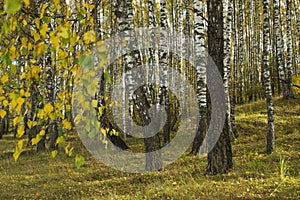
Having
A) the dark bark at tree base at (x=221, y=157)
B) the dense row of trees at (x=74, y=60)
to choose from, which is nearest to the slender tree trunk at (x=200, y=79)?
the dense row of trees at (x=74, y=60)

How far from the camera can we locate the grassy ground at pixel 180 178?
6965mm

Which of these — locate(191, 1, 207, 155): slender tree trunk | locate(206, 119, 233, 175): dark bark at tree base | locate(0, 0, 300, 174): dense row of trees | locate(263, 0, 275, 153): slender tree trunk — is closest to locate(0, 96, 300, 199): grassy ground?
locate(206, 119, 233, 175): dark bark at tree base

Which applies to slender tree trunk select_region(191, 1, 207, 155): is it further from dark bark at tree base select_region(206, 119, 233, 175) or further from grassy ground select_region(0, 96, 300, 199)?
dark bark at tree base select_region(206, 119, 233, 175)

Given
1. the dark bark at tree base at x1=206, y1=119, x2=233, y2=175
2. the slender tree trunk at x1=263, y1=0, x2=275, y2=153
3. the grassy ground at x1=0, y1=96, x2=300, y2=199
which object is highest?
the slender tree trunk at x1=263, y1=0, x2=275, y2=153

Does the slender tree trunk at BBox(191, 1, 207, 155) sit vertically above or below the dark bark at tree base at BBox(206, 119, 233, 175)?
above

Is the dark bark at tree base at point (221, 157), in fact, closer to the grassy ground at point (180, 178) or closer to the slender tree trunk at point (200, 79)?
the grassy ground at point (180, 178)

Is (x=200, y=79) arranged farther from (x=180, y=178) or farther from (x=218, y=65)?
(x=180, y=178)

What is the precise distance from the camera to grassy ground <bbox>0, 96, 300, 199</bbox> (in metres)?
6.96

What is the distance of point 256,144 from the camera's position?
489 inches

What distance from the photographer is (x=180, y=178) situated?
848cm

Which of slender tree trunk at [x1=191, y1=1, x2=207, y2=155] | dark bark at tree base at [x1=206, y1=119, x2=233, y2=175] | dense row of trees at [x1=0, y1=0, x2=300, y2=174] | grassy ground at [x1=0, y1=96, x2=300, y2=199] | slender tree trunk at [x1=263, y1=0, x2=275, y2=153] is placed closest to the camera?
dense row of trees at [x1=0, y1=0, x2=300, y2=174]

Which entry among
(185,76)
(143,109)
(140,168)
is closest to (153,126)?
(143,109)

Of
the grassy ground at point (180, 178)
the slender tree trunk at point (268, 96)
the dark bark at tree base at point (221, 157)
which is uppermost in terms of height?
the slender tree trunk at point (268, 96)

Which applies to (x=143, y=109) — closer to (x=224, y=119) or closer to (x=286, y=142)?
(x=224, y=119)
